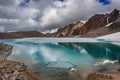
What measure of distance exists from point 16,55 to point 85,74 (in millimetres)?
9761

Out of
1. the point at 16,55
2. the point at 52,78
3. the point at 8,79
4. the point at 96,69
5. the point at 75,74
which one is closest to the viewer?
the point at 8,79

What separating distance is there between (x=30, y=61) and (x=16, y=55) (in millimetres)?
2752

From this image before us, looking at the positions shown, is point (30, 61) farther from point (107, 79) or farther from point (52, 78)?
point (107, 79)

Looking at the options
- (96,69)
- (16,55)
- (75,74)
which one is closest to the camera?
(75,74)

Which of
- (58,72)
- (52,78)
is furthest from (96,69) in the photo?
(52,78)

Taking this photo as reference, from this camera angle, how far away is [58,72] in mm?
18609

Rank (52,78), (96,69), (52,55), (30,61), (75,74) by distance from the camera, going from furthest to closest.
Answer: (52,55) < (30,61) < (96,69) < (75,74) < (52,78)

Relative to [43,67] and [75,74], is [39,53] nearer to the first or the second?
[43,67]

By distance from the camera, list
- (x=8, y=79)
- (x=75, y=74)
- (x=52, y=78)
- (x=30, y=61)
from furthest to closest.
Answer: (x=30, y=61) → (x=75, y=74) → (x=52, y=78) → (x=8, y=79)

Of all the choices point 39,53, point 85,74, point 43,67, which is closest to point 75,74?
point 85,74

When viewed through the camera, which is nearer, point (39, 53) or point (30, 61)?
point (30, 61)

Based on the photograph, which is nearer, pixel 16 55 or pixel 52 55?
pixel 16 55

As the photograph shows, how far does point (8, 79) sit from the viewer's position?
45.0ft

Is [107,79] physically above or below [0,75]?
below
